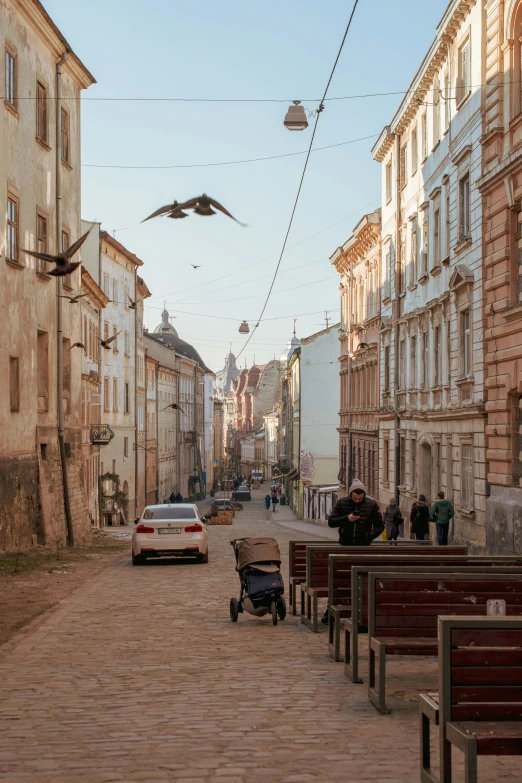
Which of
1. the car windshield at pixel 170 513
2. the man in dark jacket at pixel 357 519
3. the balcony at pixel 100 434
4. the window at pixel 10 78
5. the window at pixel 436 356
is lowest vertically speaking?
the car windshield at pixel 170 513

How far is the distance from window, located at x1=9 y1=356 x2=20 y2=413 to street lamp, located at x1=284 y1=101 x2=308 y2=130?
8.06 metres

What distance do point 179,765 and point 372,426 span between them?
39906 millimetres

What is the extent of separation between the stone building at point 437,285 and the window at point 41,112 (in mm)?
10519

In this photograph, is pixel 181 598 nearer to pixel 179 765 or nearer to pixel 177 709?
pixel 177 709

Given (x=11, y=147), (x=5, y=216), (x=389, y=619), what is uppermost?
(x=11, y=147)

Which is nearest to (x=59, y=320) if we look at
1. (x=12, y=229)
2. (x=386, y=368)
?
(x=12, y=229)

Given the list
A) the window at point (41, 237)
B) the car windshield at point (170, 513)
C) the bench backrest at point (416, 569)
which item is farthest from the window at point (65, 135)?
the bench backrest at point (416, 569)

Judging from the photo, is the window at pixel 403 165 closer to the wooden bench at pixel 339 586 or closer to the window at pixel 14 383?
the window at pixel 14 383

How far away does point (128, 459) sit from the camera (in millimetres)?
59906

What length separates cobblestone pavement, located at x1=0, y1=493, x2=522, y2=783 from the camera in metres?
5.98

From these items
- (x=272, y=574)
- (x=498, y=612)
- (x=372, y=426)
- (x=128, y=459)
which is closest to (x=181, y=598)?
(x=272, y=574)

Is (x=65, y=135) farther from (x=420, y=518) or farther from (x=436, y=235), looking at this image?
(x=420, y=518)

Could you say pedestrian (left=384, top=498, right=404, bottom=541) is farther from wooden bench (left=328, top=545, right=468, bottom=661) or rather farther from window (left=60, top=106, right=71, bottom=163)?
wooden bench (left=328, top=545, right=468, bottom=661)

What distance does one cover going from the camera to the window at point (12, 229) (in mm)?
23234
